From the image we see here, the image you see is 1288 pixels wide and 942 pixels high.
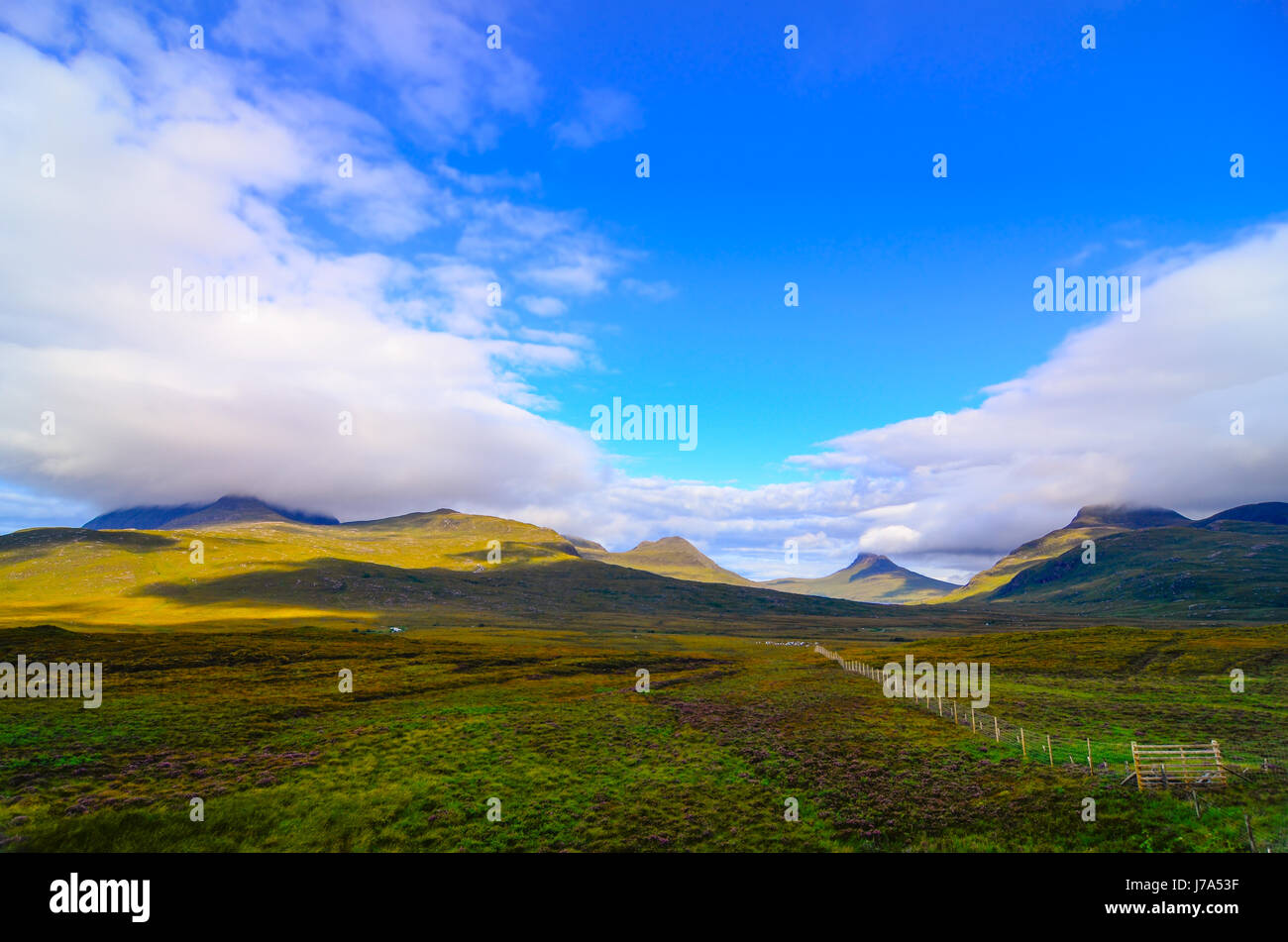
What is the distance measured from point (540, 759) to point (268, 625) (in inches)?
5172

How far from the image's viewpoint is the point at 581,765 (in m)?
35.9

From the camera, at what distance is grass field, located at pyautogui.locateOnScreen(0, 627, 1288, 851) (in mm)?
24969

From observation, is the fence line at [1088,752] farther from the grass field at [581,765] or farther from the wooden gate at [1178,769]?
the grass field at [581,765]

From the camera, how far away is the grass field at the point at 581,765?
2497cm

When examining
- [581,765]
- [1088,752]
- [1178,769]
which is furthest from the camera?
[581,765]

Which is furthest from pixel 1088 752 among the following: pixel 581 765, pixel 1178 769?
pixel 581 765

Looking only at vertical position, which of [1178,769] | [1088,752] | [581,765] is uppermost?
[1178,769]

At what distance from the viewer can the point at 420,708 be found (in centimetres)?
5434

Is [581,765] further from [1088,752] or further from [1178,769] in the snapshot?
[1178,769]

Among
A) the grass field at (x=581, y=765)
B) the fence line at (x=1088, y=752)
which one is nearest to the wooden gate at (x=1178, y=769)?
the fence line at (x=1088, y=752)

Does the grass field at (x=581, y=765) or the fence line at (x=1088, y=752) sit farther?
the fence line at (x=1088, y=752)
